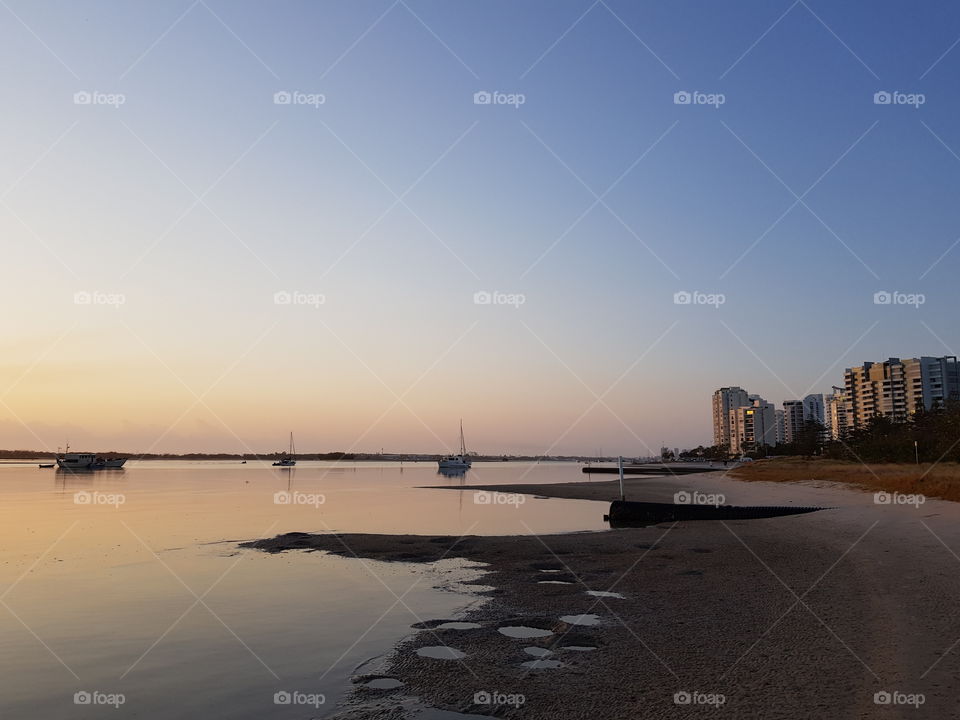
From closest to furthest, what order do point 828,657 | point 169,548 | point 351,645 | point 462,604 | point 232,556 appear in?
point 828,657, point 351,645, point 462,604, point 232,556, point 169,548

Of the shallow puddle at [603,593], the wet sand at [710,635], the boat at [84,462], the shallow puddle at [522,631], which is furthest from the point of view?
the boat at [84,462]

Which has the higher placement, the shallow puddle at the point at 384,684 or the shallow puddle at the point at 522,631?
the shallow puddle at the point at 522,631

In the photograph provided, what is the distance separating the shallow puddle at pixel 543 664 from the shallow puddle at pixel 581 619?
9.17ft

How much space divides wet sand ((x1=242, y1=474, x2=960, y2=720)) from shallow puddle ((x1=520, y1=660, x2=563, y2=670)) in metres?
0.10

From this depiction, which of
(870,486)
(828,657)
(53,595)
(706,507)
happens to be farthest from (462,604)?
(870,486)

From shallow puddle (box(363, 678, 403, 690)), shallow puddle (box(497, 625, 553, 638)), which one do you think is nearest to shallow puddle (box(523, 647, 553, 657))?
shallow puddle (box(497, 625, 553, 638))

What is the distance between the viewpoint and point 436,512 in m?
47.9

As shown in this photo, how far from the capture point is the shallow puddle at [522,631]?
13234mm

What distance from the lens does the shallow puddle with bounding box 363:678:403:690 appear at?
35.2ft

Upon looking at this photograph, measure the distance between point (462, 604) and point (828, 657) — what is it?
→ 8.67 m

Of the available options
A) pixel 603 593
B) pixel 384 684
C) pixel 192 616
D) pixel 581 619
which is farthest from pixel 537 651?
pixel 192 616

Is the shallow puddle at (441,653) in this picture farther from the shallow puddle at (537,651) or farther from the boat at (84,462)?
the boat at (84,462)

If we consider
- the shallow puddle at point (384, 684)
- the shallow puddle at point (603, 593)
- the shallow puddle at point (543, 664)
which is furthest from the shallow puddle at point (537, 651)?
the shallow puddle at point (603, 593)

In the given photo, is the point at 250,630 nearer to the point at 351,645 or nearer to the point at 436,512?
the point at 351,645
